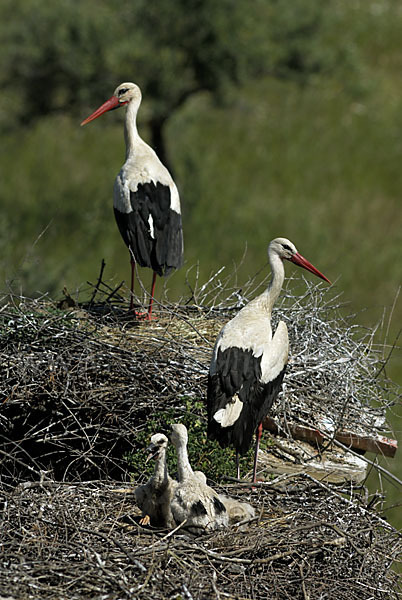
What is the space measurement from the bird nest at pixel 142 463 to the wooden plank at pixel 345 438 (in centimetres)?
7

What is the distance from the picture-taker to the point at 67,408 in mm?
5012

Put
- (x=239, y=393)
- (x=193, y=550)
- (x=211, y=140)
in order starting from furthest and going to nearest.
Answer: (x=211, y=140)
(x=239, y=393)
(x=193, y=550)

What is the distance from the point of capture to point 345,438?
5.46 meters

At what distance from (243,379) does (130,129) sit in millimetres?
2905

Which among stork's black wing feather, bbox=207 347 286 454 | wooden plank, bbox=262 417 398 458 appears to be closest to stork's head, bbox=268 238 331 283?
stork's black wing feather, bbox=207 347 286 454

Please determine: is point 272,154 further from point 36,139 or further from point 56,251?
point 56,251

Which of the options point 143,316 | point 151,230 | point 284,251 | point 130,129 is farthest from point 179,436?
point 130,129

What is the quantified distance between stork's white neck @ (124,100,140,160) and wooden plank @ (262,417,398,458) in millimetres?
2497

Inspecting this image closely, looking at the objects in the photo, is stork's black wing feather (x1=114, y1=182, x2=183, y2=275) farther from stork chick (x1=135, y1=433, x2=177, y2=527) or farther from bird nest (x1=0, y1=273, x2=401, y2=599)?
stork chick (x1=135, y1=433, x2=177, y2=527)

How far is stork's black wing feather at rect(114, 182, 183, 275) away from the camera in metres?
6.23

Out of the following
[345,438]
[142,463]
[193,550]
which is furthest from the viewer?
[345,438]

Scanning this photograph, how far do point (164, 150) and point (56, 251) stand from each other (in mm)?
2617

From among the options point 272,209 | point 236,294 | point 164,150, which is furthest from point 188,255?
point 236,294

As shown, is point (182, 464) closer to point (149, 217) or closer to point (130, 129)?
point (149, 217)
